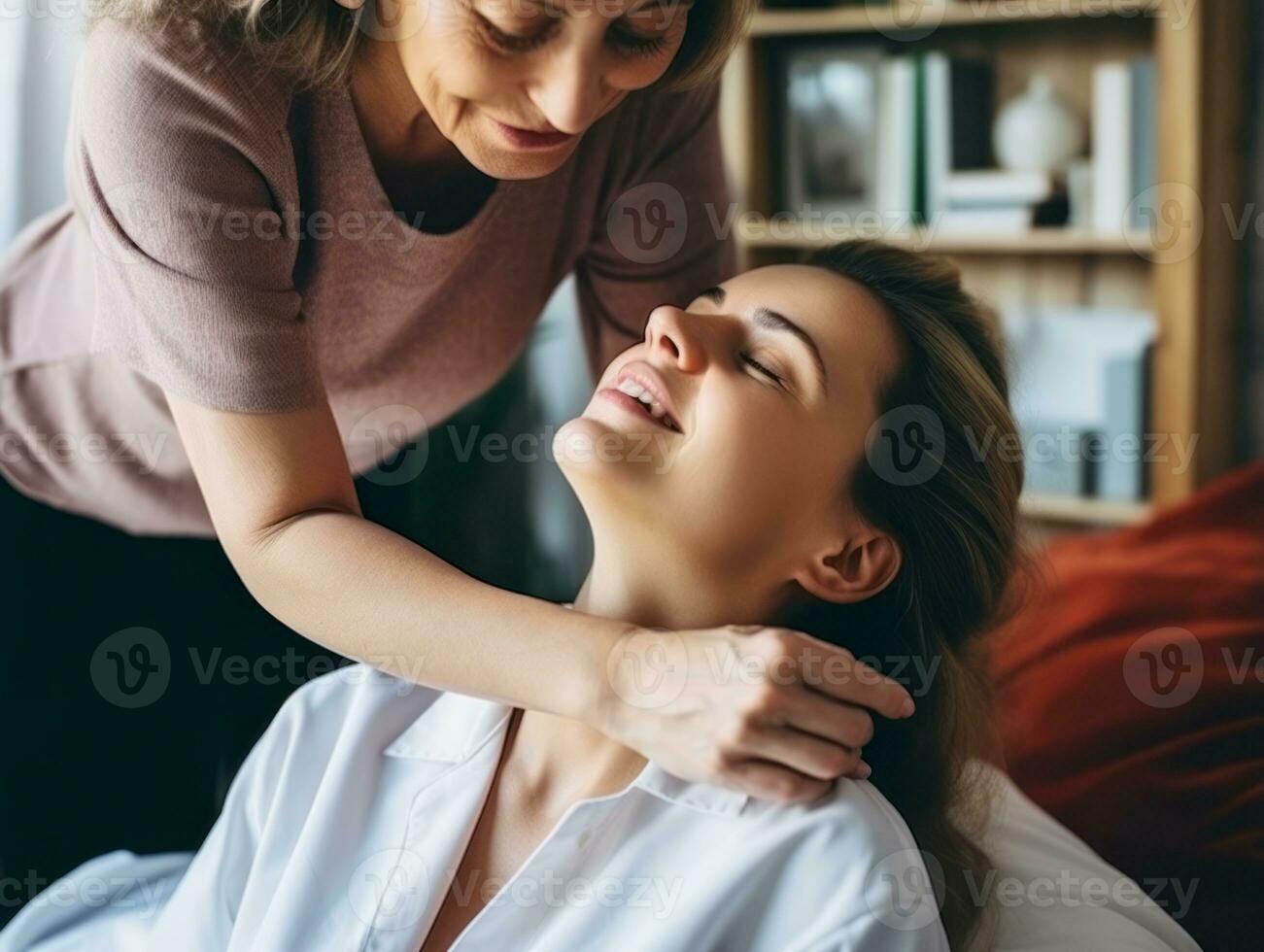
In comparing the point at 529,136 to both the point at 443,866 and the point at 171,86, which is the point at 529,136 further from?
the point at 443,866

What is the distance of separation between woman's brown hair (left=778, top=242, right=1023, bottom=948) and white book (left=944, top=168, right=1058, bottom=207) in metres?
1.84

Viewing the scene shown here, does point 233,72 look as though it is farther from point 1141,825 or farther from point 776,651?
point 1141,825

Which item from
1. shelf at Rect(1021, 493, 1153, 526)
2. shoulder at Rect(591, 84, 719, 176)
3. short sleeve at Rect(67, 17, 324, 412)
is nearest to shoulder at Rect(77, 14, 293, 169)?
short sleeve at Rect(67, 17, 324, 412)

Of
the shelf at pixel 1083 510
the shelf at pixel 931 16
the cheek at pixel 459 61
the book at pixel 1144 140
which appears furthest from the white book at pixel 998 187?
the cheek at pixel 459 61

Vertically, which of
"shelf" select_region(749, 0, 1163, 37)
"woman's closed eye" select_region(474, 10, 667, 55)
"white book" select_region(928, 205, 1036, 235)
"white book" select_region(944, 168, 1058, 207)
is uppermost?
"shelf" select_region(749, 0, 1163, 37)

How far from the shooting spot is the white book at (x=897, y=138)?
10.3 ft

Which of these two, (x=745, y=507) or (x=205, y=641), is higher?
(x=745, y=507)

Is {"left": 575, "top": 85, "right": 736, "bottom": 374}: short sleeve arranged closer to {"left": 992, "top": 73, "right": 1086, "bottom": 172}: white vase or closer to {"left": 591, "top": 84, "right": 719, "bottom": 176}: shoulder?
{"left": 591, "top": 84, "right": 719, "bottom": 176}: shoulder

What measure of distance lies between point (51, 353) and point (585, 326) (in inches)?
23.6

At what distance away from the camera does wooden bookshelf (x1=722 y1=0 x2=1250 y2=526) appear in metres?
2.78

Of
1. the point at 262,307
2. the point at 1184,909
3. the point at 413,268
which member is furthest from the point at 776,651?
the point at 1184,909

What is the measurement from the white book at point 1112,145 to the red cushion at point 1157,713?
979 mm

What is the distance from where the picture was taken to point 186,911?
1.26 metres

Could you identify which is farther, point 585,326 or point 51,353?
point 585,326
